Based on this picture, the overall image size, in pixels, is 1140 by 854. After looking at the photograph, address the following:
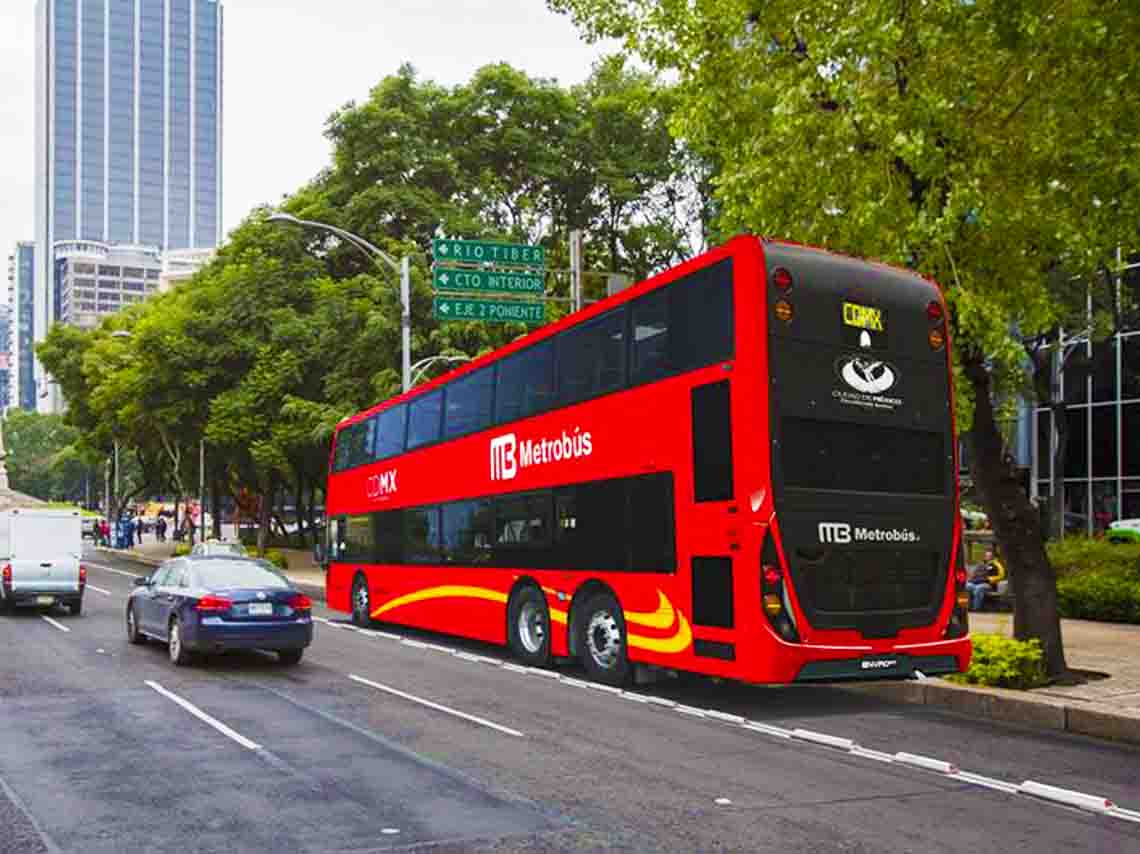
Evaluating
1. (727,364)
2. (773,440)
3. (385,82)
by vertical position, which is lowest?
(773,440)

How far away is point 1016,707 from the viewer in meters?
12.4

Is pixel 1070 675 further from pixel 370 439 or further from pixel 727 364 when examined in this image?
pixel 370 439

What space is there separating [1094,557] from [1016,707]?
41.4 feet

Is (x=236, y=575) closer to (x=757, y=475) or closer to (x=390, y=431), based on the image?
(x=390, y=431)

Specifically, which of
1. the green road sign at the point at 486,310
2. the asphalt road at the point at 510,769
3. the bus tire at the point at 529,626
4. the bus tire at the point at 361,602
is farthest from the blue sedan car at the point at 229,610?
the green road sign at the point at 486,310

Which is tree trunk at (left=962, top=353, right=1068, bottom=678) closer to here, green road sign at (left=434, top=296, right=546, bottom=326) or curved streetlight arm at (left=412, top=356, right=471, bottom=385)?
green road sign at (left=434, top=296, right=546, bottom=326)

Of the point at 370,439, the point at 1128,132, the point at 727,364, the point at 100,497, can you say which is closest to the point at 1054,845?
the point at 727,364

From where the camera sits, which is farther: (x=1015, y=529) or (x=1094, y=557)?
(x=1094, y=557)

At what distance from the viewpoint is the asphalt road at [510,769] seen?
24.8ft

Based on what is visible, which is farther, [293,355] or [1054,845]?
A: [293,355]

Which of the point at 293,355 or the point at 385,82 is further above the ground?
the point at 385,82

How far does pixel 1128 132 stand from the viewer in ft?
41.8

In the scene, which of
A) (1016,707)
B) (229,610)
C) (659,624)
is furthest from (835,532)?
(229,610)

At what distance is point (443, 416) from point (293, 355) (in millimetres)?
22888
